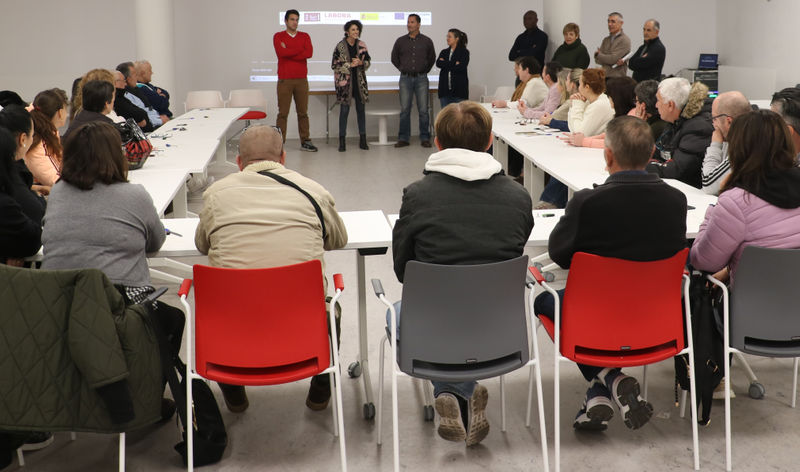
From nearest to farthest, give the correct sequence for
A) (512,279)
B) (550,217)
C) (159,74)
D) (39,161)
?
(512,279)
(550,217)
(39,161)
(159,74)

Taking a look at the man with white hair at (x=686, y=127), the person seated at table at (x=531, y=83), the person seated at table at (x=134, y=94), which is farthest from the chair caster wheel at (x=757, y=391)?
the person seated at table at (x=134, y=94)

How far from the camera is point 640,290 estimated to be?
2.56 m

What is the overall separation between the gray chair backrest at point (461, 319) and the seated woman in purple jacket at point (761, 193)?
A: 2.60 feet

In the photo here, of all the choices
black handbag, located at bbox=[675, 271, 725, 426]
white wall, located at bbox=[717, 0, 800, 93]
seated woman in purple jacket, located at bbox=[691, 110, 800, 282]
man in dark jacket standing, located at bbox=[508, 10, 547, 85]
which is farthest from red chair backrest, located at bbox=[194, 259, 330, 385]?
white wall, located at bbox=[717, 0, 800, 93]

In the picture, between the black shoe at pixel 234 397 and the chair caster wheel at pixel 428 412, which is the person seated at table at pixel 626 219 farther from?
the black shoe at pixel 234 397

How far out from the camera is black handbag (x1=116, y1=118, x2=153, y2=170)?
4.59m

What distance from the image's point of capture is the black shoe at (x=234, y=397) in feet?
10.1

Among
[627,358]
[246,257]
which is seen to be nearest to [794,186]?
[627,358]

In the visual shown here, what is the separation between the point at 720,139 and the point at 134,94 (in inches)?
228

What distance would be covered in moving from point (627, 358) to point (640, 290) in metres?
0.23

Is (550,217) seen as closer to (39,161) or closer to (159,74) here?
(39,161)

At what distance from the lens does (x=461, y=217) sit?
8.39ft

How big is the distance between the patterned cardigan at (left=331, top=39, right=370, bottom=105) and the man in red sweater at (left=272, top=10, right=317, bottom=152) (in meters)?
0.40

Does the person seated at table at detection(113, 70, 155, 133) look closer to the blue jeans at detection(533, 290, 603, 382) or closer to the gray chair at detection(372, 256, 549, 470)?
the blue jeans at detection(533, 290, 603, 382)
